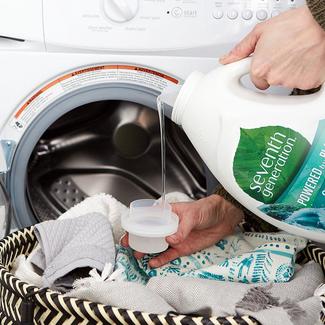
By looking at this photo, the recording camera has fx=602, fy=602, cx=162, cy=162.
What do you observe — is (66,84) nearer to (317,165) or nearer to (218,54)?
(218,54)

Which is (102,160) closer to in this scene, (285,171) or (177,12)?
(177,12)

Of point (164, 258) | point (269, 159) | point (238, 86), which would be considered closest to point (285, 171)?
point (269, 159)

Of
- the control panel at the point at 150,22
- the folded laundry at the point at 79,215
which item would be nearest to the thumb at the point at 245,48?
the control panel at the point at 150,22

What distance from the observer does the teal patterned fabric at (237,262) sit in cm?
94

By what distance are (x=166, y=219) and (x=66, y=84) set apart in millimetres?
357

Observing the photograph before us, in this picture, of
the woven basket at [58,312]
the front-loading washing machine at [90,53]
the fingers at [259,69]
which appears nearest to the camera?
the woven basket at [58,312]

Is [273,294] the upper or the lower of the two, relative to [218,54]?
lower

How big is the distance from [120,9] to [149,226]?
431 millimetres

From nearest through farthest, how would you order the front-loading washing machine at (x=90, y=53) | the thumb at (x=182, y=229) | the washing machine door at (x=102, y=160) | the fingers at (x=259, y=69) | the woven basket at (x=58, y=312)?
1. the woven basket at (x=58, y=312)
2. the fingers at (x=259, y=69)
3. the thumb at (x=182, y=229)
4. the front-loading washing machine at (x=90, y=53)
5. the washing machine door at (x=102, y=160)

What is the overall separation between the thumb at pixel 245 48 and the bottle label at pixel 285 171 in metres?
0.12

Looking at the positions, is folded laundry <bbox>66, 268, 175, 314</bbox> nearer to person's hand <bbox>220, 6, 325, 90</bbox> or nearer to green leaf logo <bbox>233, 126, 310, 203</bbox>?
green leaf logo <bbox>233, 126, 310, 203</bbox>

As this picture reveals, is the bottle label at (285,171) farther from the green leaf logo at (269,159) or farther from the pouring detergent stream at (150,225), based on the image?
the pouring detergent stream at (150,225)

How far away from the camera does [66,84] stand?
1.16 metres

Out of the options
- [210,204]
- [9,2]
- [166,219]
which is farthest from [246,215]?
[9,2]
